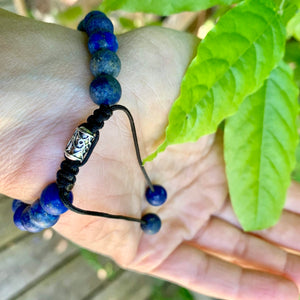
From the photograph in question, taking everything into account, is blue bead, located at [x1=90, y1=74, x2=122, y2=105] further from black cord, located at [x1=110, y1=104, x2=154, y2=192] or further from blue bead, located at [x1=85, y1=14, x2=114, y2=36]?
blue bead, located at [x1=85, y1=14, x2=114, y2=36]

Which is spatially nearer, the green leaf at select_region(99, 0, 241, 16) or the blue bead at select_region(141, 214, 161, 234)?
the green leaf at select_region(99, 0, 241, 16)

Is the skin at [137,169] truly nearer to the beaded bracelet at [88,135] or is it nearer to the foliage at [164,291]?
the beaded bracelet at [88,135]

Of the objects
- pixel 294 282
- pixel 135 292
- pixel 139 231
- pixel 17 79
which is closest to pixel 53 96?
pixel 17 79

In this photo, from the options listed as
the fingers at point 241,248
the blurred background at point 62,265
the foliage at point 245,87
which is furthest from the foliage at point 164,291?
the foliage at point 245,87

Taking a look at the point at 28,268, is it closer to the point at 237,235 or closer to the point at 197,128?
the point at 237,235


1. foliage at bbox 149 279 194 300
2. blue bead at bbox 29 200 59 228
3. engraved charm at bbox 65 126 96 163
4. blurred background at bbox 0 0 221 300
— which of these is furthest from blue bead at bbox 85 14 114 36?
foliage at bbox 149 279 194 300

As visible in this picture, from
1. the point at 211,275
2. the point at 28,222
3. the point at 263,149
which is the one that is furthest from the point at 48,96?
the point at 211,275
